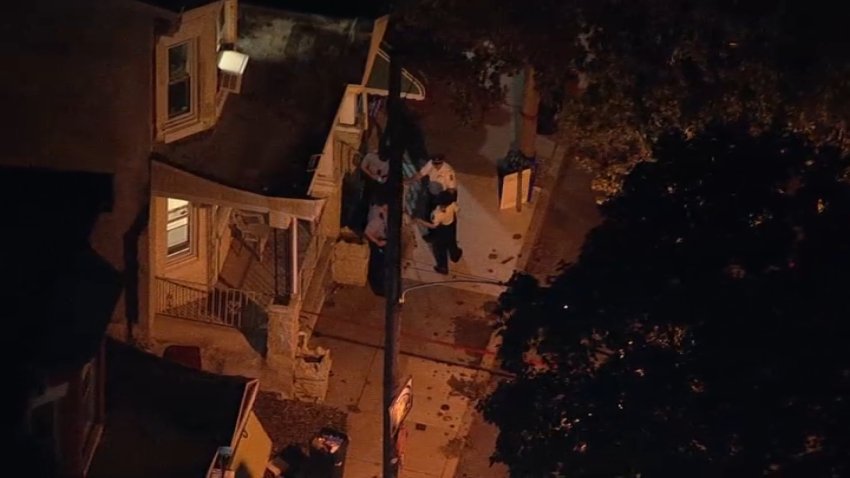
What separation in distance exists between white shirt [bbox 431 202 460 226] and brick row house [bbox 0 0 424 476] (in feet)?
4.62

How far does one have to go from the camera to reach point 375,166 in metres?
16.4

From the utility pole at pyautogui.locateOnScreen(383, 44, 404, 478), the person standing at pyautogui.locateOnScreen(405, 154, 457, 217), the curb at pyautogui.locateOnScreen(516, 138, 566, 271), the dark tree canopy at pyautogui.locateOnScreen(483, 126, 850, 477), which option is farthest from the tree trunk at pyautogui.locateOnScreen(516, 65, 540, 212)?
the dark tree canopy at pyautogui.locateOnScreen(483, 126, 850, 477)

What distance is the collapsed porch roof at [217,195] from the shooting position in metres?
13.5

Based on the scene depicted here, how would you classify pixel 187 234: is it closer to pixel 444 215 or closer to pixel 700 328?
pixel 444 215

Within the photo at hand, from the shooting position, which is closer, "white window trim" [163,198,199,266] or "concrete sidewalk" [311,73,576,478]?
"concrete sidewalk" [311,73,576,478]

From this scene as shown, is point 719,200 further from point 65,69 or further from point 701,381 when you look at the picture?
point 65,69

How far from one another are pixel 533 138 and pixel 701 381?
10361mm

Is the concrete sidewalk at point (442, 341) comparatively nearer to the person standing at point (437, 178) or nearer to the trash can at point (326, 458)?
the trash can at point (326, 458)

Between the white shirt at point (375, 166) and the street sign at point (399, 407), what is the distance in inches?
179

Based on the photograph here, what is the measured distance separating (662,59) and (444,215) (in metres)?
4.06

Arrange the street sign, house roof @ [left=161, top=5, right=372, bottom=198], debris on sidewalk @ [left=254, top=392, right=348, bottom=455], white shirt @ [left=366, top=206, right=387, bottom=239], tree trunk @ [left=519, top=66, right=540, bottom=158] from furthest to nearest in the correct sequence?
tree trunk @ [left=519, top=66, right=540, bottom=158] → white shirt @ [left=366, top=206, right=387, bottom=239] → debris on sidewalk @ [left=254, top=392, right=348, bottom=455] → house roof @ [left=161, top=5, right=372, bottom=198] → the street sign

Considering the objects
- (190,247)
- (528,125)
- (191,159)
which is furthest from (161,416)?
(528,125)

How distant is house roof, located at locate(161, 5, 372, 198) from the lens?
45.4ft

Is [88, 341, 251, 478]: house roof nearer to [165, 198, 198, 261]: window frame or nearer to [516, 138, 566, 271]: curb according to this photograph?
[165, 198, 198, 261]: window frame
